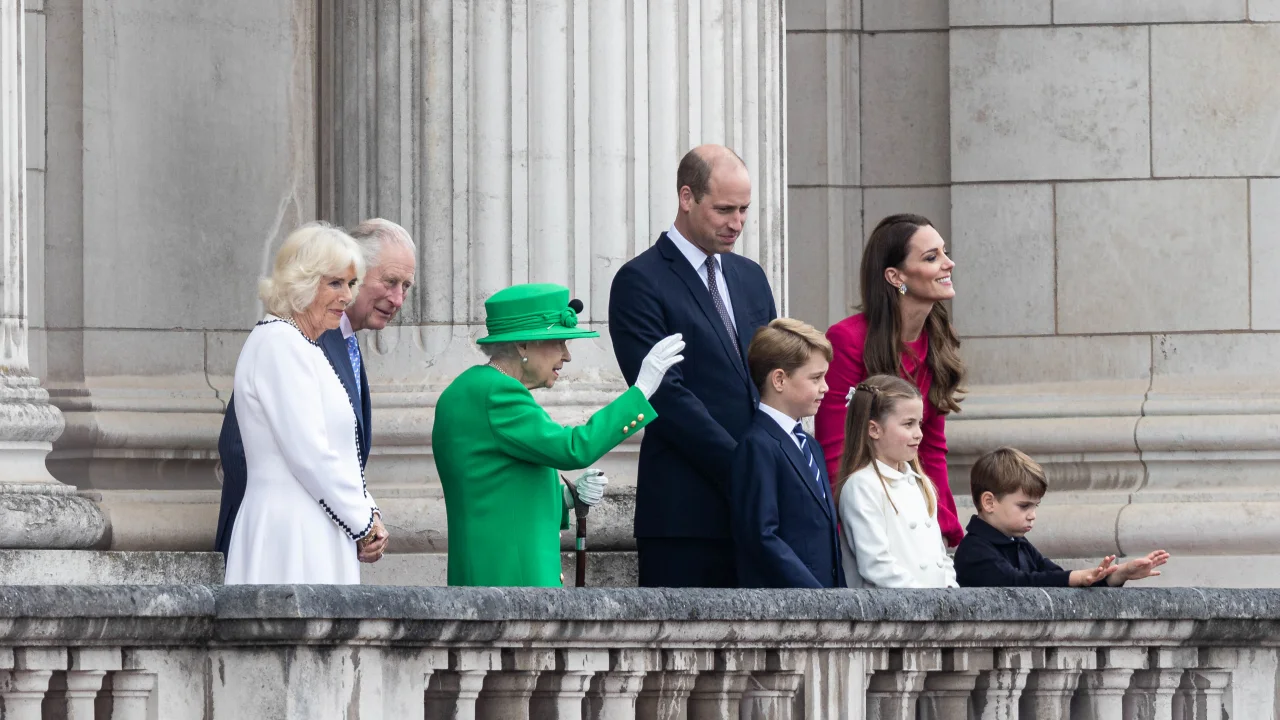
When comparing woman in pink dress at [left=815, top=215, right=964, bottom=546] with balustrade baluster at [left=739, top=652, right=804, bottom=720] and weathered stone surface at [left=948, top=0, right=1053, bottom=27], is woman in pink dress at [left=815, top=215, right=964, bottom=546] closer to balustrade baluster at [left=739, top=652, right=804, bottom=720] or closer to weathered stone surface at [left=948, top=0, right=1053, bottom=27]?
balustrade baluster at [left=739, top=652, right=804, bottom=720]

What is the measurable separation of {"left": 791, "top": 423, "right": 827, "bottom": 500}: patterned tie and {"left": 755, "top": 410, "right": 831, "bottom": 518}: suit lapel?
2 cm

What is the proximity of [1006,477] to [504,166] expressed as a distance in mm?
2277

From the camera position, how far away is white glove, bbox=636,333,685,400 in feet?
21.9

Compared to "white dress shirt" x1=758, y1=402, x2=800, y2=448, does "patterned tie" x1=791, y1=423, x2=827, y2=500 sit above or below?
below

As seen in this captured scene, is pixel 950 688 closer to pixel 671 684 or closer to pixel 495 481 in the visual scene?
pixel 671 684

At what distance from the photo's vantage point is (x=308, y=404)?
6348 mm

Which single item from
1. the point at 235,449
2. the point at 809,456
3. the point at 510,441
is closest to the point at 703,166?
the point at 809,456

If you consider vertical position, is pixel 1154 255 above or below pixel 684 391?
above

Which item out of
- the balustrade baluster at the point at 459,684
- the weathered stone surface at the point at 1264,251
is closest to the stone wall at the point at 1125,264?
the weathered stone surface at the point at 1264,251

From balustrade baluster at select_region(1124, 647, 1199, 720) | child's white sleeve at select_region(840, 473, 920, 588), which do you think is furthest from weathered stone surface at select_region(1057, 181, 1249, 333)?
balustrade baluster at select_region(1124, 647, 1199, 720)

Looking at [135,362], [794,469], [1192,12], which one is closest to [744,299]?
[794,469]

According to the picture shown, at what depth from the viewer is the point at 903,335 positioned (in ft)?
26.3

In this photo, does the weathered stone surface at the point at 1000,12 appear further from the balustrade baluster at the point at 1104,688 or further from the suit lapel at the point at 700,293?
the balustrade baluster at the point at 1104,688

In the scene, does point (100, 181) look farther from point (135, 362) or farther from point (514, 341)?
point (514, 341)
